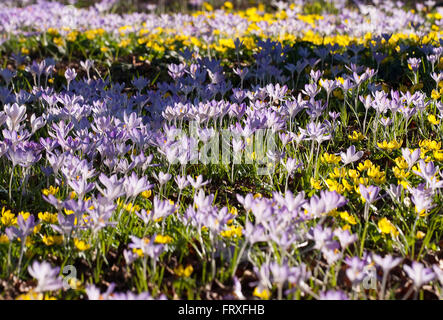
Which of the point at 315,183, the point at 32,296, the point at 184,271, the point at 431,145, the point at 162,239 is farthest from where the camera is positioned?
the point at 431,145

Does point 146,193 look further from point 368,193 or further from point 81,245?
point 368,193

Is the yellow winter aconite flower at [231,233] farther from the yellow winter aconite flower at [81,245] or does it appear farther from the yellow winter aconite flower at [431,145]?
the yellow winter aconite flower at [431,145]

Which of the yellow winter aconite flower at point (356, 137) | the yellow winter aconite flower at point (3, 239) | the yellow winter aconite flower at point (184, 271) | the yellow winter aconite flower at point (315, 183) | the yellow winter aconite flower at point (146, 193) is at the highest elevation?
the yellow winter aconite flower at point (356, 137)

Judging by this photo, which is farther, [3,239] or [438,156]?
[438,156]

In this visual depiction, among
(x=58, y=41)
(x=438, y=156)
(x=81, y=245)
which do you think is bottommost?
(x=81, y=245)

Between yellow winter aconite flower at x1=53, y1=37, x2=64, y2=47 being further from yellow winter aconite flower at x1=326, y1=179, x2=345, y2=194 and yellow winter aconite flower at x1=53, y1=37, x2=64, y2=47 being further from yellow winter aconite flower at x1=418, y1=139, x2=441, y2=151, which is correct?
yellow winter aconite flower at x1=418, y1=139, x2=441, y2=151

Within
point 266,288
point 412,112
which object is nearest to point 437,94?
point 412,112

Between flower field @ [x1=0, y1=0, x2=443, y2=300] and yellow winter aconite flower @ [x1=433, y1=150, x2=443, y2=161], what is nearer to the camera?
flower field @ [x1=0, y1=0, x2=443, y2=300]

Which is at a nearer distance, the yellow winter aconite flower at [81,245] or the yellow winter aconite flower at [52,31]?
the yellow winter aconite flower at [81,245]

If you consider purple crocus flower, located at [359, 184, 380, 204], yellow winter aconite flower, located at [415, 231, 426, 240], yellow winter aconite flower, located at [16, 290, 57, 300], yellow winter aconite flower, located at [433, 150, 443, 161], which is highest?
yellow winter aconite flower, located at [433, 150, 443, 161]

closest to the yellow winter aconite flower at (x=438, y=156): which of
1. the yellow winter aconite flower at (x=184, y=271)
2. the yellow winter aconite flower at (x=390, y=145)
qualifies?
the yellow winter aconite flower at (x=390, y=145)

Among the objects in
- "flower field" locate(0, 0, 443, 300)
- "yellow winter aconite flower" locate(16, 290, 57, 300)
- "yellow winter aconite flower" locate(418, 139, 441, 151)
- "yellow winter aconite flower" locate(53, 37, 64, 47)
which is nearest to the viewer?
"yellow winter aconite flower" locate(16, 290, 57, 300)

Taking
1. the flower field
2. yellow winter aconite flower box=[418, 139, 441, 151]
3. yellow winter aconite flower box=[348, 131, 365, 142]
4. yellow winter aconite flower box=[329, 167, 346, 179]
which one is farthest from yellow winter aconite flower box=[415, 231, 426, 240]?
yellow winter aconite flower box=[348, 131, 365, 142]

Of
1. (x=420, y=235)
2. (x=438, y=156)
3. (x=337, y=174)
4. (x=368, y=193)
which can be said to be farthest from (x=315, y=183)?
(x=438, y=156)
